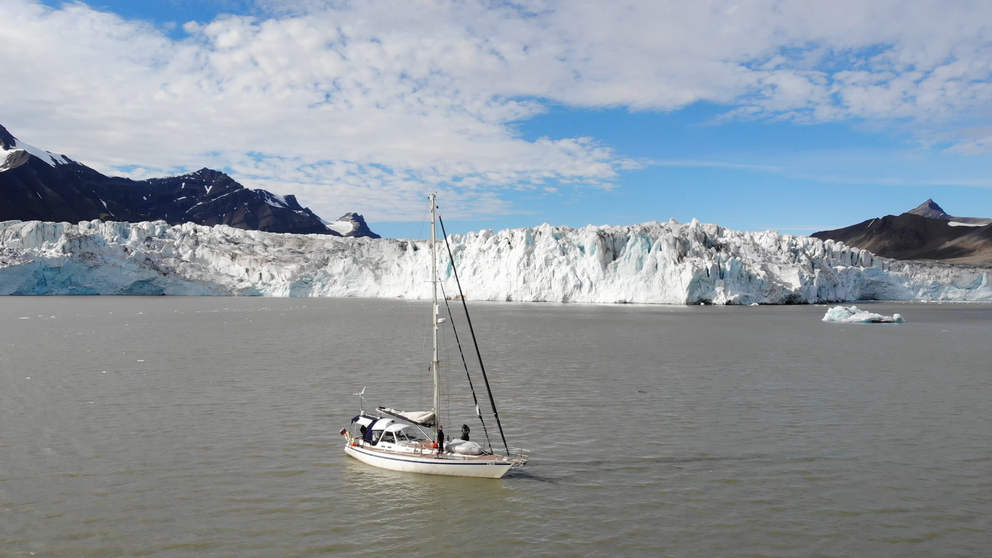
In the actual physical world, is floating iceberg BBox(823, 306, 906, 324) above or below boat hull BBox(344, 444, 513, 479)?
above

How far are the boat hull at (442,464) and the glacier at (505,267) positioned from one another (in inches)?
1722

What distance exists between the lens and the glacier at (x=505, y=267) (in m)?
63.7

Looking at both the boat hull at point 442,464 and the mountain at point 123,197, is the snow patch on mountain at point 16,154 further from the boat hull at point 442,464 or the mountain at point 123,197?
the boat hull at point 442,464

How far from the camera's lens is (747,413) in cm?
1492

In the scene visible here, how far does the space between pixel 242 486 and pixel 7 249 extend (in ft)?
255

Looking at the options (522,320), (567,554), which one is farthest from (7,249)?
(567,554)

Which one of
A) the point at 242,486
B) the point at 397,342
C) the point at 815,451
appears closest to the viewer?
the point at 242,486

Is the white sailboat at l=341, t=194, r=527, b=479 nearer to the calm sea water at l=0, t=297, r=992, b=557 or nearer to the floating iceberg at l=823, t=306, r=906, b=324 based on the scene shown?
the calm sea water at l=0, t=297, r=992, b=557

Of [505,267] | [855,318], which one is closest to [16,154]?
[505,267]

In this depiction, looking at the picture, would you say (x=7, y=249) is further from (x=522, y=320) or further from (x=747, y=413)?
(x=747, y=413)

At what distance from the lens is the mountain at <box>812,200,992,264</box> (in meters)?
146

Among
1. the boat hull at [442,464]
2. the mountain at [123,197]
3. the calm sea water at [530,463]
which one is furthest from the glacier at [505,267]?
the mountain at [123,197]

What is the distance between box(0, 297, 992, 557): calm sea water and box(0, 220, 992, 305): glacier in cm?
3681

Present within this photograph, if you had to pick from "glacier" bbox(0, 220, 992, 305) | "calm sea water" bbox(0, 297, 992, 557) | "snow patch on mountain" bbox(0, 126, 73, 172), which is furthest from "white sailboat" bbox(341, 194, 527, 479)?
"snow patch on mountain" bbox(0, 126, 73, 172)
